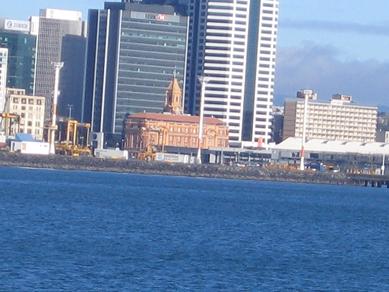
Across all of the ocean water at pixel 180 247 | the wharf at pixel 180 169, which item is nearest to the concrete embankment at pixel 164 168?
the wharf at pixel 180 169

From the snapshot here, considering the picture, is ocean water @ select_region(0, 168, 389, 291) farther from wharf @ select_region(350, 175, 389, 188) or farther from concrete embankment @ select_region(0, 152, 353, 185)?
wharf @ select_region(350, 175, 389, 188)

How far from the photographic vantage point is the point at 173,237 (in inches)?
2360

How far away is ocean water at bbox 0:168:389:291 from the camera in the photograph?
45.3 m

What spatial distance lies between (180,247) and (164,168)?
4678 inches

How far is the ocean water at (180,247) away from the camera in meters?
45.3

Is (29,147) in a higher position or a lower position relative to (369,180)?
higher

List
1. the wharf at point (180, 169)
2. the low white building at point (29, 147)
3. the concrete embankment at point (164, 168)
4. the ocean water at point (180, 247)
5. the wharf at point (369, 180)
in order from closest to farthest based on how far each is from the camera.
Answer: the ocean water at point (180, 247)
the concrete embankment at point (164, 168)
the wharf at point (180, 169)
the low white building at point (29, 147)
the wharf at point (369, 180)

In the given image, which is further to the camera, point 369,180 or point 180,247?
point 369,180

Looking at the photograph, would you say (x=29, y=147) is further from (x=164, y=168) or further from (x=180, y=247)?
(x=180, y=247)

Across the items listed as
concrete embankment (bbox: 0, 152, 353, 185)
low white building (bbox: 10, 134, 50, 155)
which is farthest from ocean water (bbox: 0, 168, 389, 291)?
low white building (bbox: 10, 134, 50, 155)

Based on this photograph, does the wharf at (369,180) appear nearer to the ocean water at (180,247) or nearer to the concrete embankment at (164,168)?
the concrete embankment at (164,168)

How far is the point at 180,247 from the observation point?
5522 cm

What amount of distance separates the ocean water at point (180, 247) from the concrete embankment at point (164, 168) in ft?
248

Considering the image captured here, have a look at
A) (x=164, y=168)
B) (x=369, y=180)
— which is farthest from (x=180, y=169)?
(x=369, y=180)
